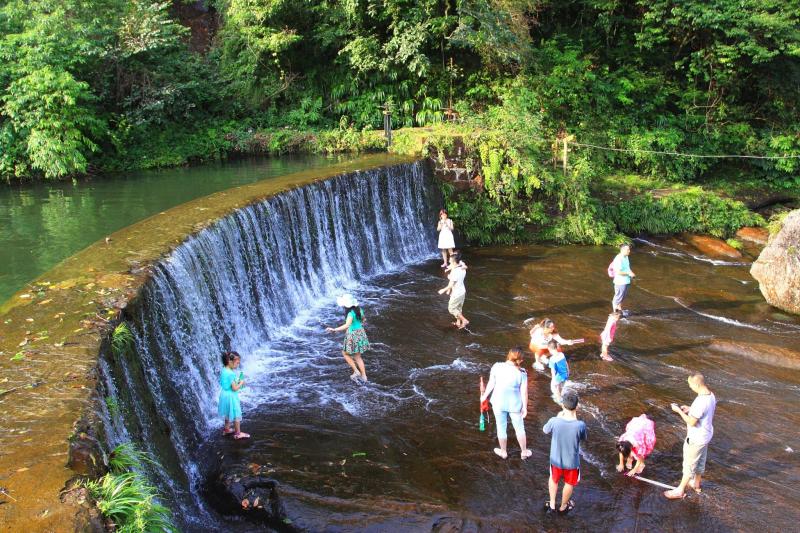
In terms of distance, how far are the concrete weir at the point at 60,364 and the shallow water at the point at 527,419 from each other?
2.11 m

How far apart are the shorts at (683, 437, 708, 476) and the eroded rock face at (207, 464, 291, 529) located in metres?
4.16

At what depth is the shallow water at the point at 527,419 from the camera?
633 cm

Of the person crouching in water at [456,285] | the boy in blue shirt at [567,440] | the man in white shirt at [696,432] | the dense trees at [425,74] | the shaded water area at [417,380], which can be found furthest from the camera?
the dense trees at [425,74]

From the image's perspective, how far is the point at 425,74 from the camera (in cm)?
1991

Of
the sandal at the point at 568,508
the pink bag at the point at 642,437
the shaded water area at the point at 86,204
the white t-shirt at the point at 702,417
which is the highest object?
the shaded water area at the point at 86,204

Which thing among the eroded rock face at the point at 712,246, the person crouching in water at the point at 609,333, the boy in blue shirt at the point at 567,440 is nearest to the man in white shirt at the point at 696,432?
the boy in blue shirt at the point at 567,440

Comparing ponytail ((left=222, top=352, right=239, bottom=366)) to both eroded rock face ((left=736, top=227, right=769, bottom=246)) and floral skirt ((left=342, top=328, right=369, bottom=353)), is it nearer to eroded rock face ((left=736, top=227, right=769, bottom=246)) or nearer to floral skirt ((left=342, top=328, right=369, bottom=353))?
floral skirt ((left=342, top=328, right=369, bottom=353))

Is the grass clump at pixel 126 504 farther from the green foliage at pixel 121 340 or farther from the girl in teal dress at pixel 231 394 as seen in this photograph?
the girl in teal dress at pixel 231 394

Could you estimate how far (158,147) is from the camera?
19.8m

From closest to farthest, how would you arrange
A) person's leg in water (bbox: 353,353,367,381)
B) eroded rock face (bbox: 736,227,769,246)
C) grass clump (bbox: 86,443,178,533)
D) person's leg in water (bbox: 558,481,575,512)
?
grass clump (bbox: 86,443,178,533) → person's leg in water (bbox: 558,481,575,512) → person's leg in water (bbox: 353,353,367,381) → eroded rock face (bbox: 736,227,769,246)

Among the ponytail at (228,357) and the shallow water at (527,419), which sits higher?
the ponytail at (228,357)

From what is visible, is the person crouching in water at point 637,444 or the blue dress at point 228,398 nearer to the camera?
the person crouching in water at point 637,444

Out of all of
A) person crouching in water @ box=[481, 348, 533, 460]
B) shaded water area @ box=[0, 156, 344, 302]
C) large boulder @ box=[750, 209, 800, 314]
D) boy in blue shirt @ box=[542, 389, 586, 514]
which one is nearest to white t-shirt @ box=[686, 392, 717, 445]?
boy in blue shirt @ box=[542, 389, 586, 514]

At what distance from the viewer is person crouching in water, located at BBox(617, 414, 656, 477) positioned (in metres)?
6.71
